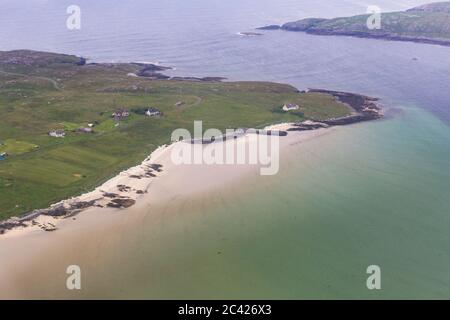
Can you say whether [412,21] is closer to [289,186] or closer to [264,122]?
[264,122]

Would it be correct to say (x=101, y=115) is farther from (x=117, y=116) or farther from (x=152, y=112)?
(x=152, y=112)

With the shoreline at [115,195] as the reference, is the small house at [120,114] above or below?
above

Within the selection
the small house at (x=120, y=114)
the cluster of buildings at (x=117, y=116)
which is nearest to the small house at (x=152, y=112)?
the cluster of buildings at (x=117, y=116)

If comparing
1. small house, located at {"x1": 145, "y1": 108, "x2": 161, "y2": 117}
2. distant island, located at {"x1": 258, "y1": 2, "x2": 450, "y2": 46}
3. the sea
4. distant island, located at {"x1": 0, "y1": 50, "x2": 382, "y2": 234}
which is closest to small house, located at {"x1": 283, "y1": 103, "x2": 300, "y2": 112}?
distant island, located at {"x1": 0, "y1": 50, "x2": 382, "y2": 234}

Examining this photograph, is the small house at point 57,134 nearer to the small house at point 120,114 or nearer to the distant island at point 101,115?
the distant island at point 101,115
